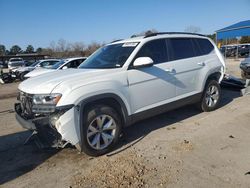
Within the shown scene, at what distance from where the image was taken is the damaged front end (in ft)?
13.3

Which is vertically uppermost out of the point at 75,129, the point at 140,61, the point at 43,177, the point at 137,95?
the point at 140,61

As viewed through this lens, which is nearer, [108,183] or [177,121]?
[108,183]

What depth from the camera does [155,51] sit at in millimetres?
5434

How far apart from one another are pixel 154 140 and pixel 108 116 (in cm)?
107

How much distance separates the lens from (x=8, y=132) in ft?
20.1

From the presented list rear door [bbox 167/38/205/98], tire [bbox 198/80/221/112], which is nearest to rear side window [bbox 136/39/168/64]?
rear door [bbox 167/38/205/98]

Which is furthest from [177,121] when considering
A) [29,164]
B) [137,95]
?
[29,164]

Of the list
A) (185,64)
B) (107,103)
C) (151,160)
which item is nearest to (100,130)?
(107,103)

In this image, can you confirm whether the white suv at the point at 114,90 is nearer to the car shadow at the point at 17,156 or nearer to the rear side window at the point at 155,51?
the rear side window at the point at 155,51

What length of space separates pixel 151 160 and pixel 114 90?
1274 mm

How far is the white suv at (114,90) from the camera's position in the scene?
163 inches

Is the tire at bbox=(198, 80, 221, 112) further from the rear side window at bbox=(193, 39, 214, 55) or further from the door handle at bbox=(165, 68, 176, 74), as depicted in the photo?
the door handle at bbox=(165, 68, 176, 74)

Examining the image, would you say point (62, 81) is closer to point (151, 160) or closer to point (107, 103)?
point (107, 103)

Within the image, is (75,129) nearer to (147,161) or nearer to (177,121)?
(147,161)
